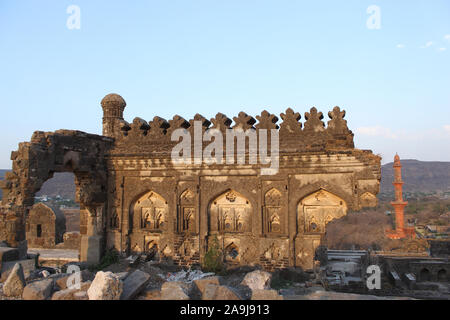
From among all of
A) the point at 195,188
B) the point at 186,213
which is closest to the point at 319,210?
the point at 195,188

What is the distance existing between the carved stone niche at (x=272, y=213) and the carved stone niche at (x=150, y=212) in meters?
3.36

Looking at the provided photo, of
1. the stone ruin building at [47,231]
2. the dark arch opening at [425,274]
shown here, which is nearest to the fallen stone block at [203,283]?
the dark arch opening at [425,274]

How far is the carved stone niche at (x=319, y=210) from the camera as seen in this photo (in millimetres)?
10031

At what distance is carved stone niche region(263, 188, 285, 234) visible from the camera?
34.5 ft

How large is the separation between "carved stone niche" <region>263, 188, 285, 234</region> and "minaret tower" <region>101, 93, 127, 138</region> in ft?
19.2

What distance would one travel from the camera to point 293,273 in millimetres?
10109

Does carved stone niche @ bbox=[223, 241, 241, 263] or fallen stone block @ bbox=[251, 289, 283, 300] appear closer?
fallen stone block @ bbox=[251, 289, 283, 300]

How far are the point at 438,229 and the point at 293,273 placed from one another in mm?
35444

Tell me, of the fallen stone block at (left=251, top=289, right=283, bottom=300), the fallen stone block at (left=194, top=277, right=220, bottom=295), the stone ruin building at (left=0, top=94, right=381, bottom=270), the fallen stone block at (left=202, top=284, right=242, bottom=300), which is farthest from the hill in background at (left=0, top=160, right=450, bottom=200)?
the fallen stone block at (left=251, top=289, right=283, bottom=300)

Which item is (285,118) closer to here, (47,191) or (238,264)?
(238,264)

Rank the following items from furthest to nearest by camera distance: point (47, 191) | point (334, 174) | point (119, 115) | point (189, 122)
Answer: point (47, 191) → point (119, 115) → point (189, 122) → point (334, 174)

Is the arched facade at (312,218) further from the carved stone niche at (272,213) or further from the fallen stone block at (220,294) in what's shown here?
the fallen stone block at (220,294)

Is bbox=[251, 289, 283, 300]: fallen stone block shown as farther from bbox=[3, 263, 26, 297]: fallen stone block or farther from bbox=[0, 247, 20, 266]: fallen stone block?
bbox=[0, 247, 20, 266]: fallen stone block
